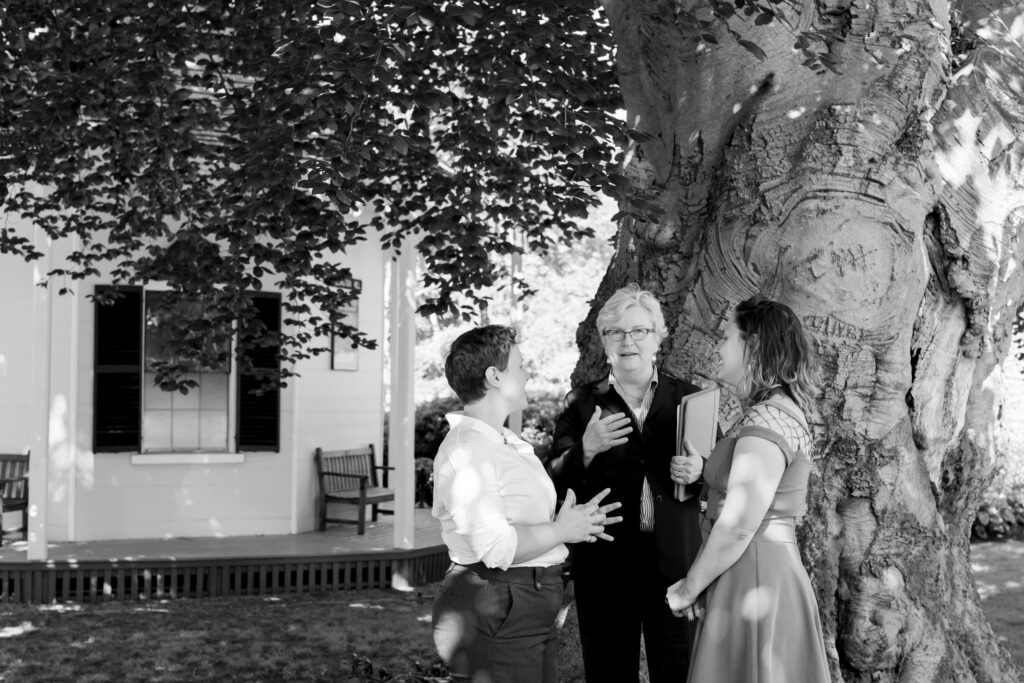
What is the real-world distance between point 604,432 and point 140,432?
8914 millimetres

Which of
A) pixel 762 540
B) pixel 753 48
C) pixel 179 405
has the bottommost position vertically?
pixel 762 540

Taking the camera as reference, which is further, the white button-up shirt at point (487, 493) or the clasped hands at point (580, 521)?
the clasped hands at point (580, 521)

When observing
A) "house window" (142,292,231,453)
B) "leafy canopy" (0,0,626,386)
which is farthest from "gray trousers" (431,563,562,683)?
"house window" (142,292,231,453)

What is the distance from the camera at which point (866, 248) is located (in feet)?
15.0

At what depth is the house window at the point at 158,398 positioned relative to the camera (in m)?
11.5

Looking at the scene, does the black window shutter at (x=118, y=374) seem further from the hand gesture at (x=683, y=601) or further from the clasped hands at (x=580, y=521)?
the hand gesture at (x=683, y=601)

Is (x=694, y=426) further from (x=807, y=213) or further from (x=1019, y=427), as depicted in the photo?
(x=1019, y=427)

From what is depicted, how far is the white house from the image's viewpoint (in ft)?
37.1

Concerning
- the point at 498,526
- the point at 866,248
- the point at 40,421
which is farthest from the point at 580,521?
the point at 40,421

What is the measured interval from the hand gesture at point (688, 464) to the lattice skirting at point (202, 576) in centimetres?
764

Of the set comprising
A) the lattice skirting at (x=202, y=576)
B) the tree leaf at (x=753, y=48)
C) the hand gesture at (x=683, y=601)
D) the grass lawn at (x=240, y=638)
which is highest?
the tree leaf at (x=753, y=48)

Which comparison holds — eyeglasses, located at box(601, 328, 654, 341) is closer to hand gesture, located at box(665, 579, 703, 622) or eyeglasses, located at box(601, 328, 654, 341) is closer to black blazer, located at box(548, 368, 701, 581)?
black blazer, located at box(548, 368, 701, 581)

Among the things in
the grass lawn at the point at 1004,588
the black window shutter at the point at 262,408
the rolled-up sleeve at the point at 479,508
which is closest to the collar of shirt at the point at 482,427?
the rolled-up sleeve at the point at 479,508

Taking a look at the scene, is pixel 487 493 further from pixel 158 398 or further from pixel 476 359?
pixel 158 398
